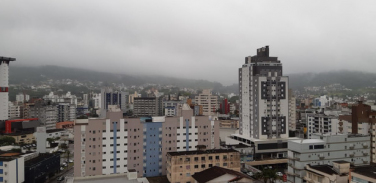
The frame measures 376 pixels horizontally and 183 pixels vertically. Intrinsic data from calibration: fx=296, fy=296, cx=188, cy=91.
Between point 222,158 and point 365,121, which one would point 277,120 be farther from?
point 222,158

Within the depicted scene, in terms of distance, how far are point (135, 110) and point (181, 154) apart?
9122 centimetres

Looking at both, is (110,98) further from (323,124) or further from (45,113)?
(323,124)

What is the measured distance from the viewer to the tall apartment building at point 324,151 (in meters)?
30.8

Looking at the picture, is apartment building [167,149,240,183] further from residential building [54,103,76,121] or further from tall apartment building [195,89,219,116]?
residential building [54,103,76,121]

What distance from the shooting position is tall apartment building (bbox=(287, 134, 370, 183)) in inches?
1214

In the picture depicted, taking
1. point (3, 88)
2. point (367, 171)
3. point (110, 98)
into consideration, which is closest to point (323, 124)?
point (367, 171)

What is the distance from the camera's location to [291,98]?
90312 mm

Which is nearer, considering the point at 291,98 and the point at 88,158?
the point at 88,158

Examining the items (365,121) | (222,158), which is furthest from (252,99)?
(222,158)

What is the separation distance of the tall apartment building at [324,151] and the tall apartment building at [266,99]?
21063 mm

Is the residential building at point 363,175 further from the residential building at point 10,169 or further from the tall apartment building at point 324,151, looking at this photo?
the residential building at point 10,169

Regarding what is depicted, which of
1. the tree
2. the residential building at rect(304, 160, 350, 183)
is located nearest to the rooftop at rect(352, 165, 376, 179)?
the residential building at rect(304, 160, 350, 183)

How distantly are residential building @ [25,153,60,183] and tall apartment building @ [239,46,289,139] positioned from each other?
35.3m

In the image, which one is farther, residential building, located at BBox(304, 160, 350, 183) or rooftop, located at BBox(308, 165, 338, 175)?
rooftop, located at BBox(308, 165, 338, 175)
